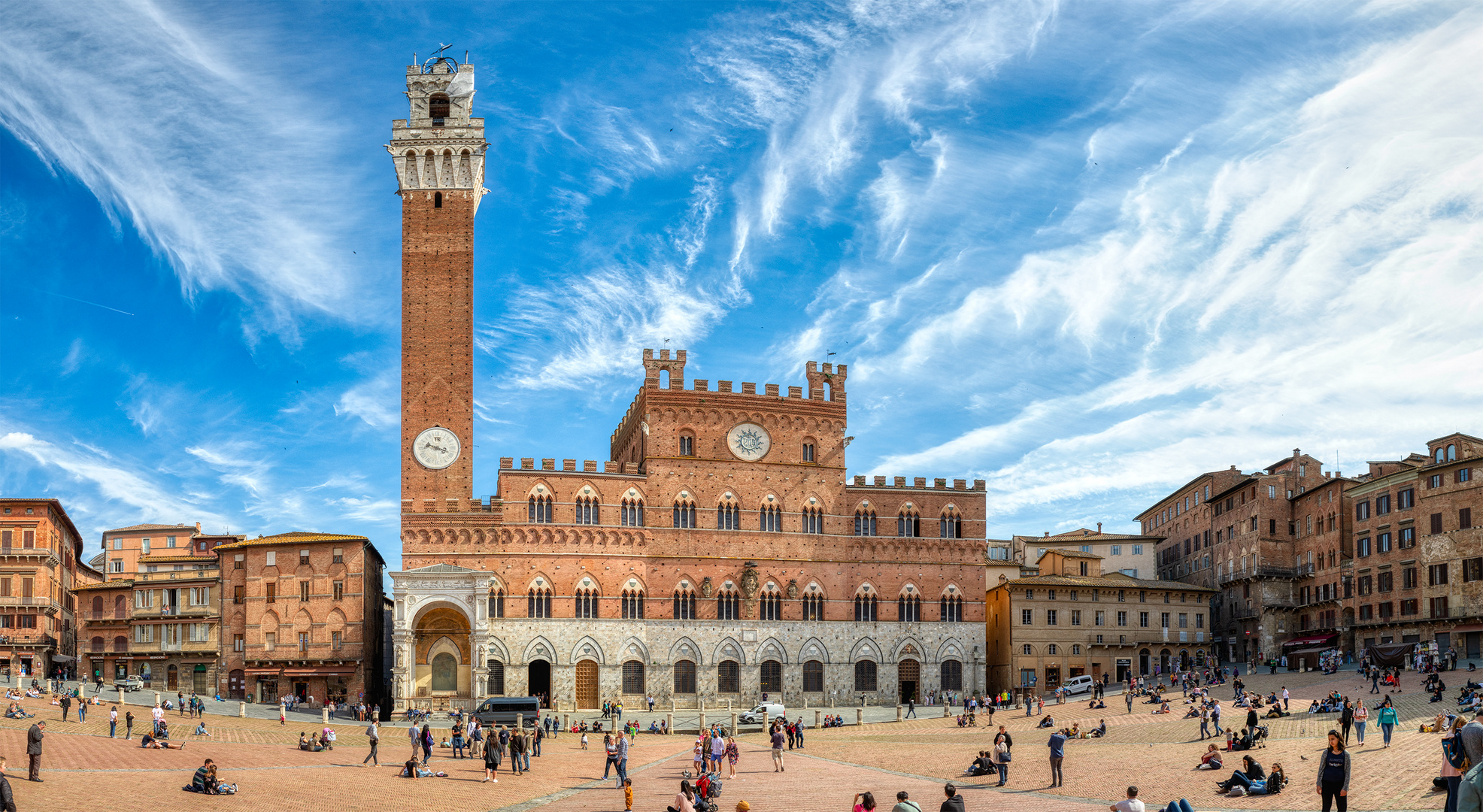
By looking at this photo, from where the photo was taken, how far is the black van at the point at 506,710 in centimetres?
5856

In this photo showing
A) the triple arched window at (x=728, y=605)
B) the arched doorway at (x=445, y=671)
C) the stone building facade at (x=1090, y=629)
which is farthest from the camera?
the stone building facade at (x=1090, y=629)

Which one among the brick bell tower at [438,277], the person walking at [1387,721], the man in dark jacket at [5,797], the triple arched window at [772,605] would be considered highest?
the brick bell tower at [438,277]

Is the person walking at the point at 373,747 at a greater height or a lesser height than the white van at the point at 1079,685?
greater

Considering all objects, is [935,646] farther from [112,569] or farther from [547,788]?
[112,569]

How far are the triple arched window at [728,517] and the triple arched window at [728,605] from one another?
374 centimetres

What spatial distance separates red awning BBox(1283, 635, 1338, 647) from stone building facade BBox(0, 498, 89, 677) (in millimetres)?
72786

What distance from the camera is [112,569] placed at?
10194 centimetres

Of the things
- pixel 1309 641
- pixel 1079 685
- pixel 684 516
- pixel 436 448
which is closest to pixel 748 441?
pixel 684 516

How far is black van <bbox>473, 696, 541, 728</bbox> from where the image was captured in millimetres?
58562

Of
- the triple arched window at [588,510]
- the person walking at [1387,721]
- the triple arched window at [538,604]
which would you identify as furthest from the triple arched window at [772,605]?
the person walking at [1387,721]

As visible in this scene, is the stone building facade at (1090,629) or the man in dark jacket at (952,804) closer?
the man in dark jacket at (952,804)

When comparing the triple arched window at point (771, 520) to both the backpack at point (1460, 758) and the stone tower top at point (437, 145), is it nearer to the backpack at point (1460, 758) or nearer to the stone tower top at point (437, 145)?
the stone tower top at point (437, 145)

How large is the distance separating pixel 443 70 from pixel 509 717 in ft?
136

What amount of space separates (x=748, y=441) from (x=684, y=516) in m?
6.06
